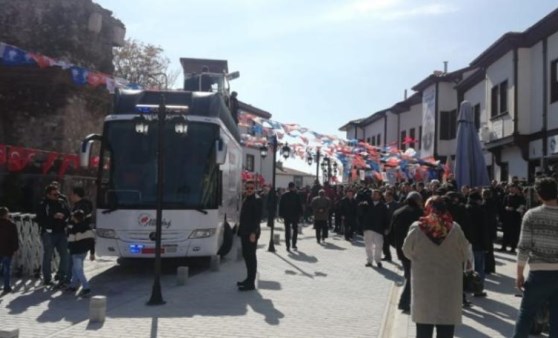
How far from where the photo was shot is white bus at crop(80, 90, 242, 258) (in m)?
11.9

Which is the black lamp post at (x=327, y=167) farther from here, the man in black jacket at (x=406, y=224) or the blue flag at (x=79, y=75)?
the man in black jacket at (x=406, y=224)

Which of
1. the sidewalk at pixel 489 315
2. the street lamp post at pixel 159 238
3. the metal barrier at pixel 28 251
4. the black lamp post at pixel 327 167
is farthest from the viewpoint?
the black lamp post at pixel 327 167

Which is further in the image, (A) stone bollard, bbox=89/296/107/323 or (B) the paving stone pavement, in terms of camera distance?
(A) stone bollard, bbox=89/296/107/323

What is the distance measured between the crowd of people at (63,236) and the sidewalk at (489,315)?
17.3ft

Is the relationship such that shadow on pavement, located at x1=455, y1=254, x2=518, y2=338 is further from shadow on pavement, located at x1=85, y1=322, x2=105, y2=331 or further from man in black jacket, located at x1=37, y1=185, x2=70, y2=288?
Result: man in black jacket, located at x1=37, y1=185, x2=70, y2=288

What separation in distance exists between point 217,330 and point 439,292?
10.1 ft

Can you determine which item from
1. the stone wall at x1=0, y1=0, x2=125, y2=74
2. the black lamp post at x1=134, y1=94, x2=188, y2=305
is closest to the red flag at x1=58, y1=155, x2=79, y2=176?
the stone wall at x1=0, y1=0, x2=125, y2=74

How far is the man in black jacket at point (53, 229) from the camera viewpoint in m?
10.9

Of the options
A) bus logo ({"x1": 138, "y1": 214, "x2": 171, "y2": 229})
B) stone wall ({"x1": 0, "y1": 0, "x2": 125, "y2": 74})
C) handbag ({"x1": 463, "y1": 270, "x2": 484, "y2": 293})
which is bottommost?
handbag ({"x1": 463, "y1": 270, "x2": 484, "y2": 293})

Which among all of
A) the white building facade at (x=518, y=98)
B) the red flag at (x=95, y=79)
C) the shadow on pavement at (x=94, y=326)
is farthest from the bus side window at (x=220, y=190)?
the white building facade at (x=518, y=98)

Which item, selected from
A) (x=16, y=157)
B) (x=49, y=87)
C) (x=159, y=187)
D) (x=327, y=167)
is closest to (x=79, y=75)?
(x=16, y=157)

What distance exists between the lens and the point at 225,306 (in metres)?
9.20

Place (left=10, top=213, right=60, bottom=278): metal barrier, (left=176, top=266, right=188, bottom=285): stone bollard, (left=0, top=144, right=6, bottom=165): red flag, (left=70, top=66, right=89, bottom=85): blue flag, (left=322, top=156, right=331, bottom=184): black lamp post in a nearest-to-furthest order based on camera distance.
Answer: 1. (left=176, top=266, right=188, bottom=285): stone bollard
2. (left=10, top=213, right=60, bottom=278): metal barrier
3. (left=0, top=144, right=6, bottom=165): red flag
4. (left=70, top=66, right=89, bottom=85): blue flag
5. (left=322, top=156, right=331, bottom=184): black lamp post

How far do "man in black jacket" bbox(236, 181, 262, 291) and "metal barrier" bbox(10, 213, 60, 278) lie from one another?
4.20 m
